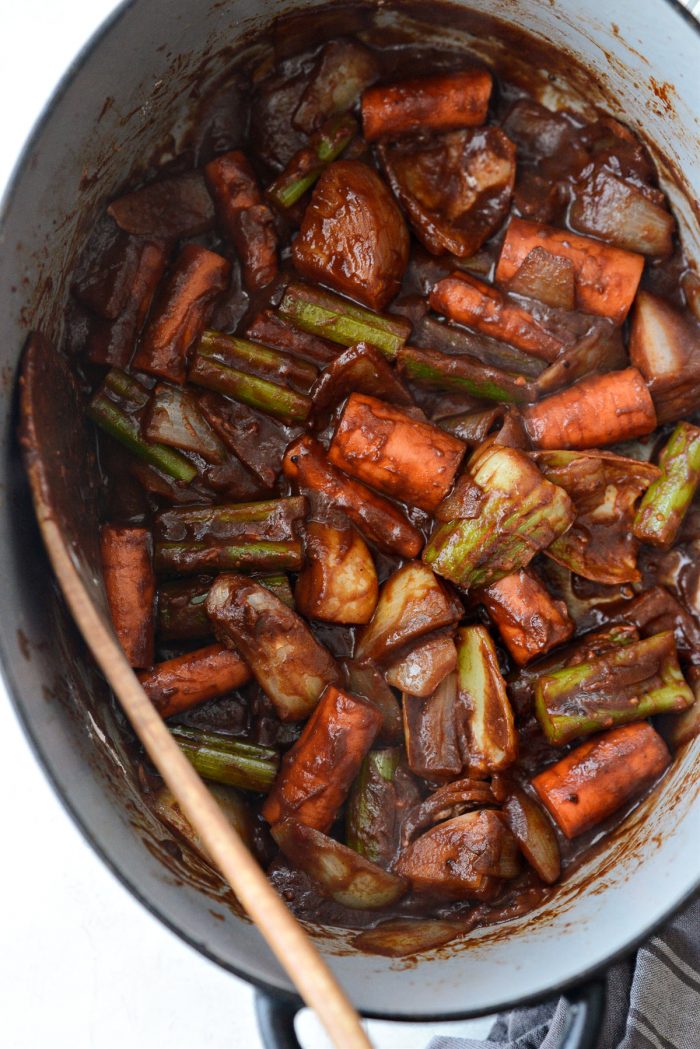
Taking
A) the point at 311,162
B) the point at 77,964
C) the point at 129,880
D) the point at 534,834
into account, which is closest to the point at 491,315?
the point at 311,162

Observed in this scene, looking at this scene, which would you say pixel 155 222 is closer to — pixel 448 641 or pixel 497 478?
pixel 497 478

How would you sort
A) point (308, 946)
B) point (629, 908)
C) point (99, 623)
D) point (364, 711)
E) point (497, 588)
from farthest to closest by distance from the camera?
point (497, 588)
point (364, 711)
point (629, 908)
point (99, 623)
point (308, 946)

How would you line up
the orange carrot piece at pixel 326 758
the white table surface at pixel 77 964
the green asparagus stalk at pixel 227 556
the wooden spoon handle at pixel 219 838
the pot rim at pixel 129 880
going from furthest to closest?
the white table surface at pixel 77 964, the green asparagus stalk at pixel 227 556, the orange carrot piece at pixel 326 758, the pot rim at pixel 129 880, the wooden spoon handle at pixel 219 838

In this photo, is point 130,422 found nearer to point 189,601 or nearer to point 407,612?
point 189,601

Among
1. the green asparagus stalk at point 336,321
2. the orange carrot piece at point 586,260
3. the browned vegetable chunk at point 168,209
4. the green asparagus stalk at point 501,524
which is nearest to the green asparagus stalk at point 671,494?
the green asparagus stalk at point 501,524

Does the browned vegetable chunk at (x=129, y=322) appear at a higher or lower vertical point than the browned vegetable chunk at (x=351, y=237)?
lower

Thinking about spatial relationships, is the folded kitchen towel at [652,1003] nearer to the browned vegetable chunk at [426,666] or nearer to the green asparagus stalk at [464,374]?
the browned vegetable chunk at [426,666]

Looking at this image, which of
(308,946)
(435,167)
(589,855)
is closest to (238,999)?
(589,855)
